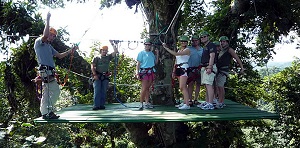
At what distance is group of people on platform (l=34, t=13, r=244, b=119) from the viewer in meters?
3.63

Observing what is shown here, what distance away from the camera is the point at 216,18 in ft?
21.6

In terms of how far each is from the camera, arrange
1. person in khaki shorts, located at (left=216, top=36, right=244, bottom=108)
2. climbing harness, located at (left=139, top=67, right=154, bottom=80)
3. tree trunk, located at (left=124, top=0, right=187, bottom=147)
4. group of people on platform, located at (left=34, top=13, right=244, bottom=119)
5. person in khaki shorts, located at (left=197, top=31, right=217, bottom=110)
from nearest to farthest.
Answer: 1. group of people on platform, located at (left=34, top=13, right=244, bottom=119)
2. person in khaki shorts, located at (left=197, top=31, right=217, bottom=110)
3. person in khaki shorts, located at (left=216, top=36, right=244, bottom=108)
4. climbing harness, located at (left=139, top=67, right=154, bottom=80)
5. tree trunk, located at (left=124, top=0, right=187, bottom=147)

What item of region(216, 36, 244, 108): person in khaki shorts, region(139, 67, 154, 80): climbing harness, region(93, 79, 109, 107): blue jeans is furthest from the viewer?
region(93, 79, 109, 107): blue jeans

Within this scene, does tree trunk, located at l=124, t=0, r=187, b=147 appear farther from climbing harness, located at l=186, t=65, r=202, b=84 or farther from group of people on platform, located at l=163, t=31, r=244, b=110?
group of people on platform, located at l=163, t=31, r=244, b=110

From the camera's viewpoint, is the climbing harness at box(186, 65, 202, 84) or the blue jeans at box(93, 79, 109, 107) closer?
the climbing harness at box(186, 65, 202, 84)

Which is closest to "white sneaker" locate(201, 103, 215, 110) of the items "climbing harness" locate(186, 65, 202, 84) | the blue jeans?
"climbing harness" locate(186, 65, 202, 84)

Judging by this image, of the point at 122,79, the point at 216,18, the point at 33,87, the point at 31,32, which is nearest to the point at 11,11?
the point at 31,32

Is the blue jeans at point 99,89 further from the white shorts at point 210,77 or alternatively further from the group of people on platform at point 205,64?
the white shorts at point 210,77

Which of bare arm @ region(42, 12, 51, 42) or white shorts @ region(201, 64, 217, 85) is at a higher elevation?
bare arm @ region(42, 12, 51, 42)

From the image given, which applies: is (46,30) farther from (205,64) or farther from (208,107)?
(208,107)

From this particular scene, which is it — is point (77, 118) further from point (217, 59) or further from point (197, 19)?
point (197, 19)

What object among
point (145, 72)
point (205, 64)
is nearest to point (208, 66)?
point (205, 64)

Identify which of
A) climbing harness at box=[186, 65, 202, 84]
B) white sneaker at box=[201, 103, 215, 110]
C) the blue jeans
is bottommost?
white sneaker at box=[201, 103, 215, 110]

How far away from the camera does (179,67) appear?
415 cm
